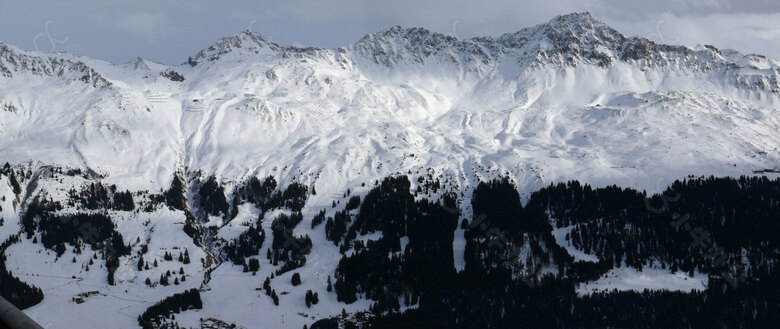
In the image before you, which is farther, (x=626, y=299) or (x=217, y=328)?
(x=626, y=299)

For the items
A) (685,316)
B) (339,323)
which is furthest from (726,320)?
(339,323)

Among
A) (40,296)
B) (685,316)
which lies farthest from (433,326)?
(40,296)

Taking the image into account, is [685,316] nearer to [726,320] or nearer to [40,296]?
[726,320]

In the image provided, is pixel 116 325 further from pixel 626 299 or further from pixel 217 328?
pixel 626 299

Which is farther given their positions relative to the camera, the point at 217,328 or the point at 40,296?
the point at 40,296

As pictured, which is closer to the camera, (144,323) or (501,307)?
(144,323)

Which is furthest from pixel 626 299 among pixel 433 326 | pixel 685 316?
pixel 433 326

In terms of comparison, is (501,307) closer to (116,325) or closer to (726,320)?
(726,320)
